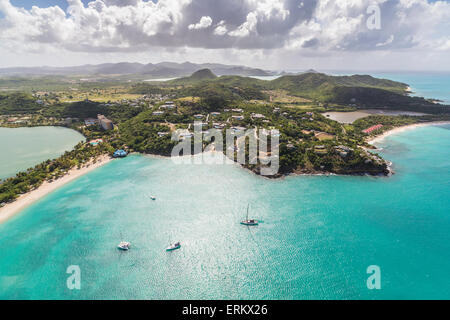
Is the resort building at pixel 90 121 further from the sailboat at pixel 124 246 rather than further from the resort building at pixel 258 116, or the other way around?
the sailboat at pixel 124 246

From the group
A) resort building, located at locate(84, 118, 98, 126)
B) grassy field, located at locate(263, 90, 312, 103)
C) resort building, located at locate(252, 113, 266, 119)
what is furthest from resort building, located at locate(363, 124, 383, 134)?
resort building, located at locate(84, 118, 98, 126)

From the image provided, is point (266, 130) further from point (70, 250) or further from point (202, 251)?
point (70, 250)

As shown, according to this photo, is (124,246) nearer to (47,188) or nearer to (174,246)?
(174,246)

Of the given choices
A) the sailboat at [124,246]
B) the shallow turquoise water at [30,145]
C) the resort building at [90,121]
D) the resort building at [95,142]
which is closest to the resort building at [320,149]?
the sailboat at [124,246]

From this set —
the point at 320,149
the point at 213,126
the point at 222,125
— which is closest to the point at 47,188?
the point at 213,126

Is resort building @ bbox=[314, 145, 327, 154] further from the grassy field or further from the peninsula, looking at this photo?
the grassy field
